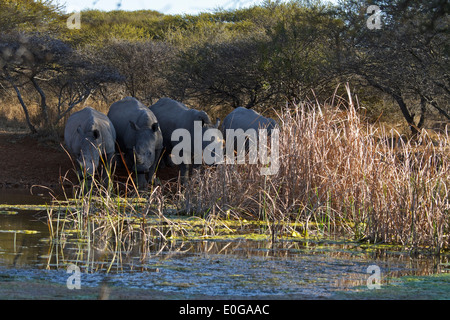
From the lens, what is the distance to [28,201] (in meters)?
10.8

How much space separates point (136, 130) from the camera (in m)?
13.6

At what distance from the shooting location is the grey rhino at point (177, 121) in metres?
14.3

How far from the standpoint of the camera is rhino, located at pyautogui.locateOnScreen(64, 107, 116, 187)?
1188 centimetres

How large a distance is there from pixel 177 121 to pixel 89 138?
3087 mm

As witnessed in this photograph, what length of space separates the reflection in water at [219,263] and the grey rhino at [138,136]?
5.70m

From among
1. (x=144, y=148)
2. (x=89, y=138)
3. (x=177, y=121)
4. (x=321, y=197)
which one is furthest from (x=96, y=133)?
(x=321, y=197)

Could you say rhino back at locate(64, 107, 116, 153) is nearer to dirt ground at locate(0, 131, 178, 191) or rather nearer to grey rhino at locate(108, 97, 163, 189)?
grey rhino at locate(108, 97, 163, 189)

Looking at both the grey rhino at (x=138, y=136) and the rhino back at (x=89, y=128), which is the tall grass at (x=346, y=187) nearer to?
the rhino back at (x=89, y=128)

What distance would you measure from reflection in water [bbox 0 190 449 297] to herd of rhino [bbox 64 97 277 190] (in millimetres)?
4608

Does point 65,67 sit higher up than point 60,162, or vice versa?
point 65,67

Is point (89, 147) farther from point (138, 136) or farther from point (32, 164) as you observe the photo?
point (32, 164)

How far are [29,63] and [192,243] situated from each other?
1175 centimetres
